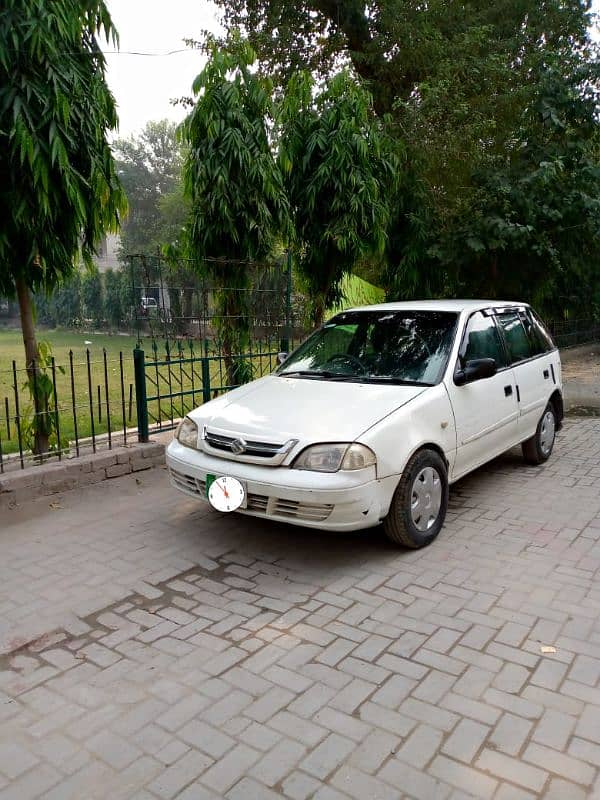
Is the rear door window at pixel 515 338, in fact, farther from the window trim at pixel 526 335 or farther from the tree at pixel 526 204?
the tree at pixel 526 204

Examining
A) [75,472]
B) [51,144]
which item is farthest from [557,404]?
[51,144]

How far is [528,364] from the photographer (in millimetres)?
6020

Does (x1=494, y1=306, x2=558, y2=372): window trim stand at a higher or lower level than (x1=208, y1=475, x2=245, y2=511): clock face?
higher

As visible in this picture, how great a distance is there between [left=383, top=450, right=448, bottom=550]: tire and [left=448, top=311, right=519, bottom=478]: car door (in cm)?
36

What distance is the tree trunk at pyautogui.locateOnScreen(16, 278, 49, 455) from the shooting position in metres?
5.62

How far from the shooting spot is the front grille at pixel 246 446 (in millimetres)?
4016

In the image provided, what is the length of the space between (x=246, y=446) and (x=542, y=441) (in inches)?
144

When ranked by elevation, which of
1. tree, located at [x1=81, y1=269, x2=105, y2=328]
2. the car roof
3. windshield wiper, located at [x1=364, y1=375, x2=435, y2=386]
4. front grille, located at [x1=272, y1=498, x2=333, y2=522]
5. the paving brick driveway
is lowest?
the paving brick driveway

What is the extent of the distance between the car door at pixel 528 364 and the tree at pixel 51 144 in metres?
3.73

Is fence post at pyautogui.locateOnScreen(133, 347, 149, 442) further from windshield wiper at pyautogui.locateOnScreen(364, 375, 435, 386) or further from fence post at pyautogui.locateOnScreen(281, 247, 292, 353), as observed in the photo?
windshield wiper at pyautogui.locateOnScreen(364, 375, 435, 386)

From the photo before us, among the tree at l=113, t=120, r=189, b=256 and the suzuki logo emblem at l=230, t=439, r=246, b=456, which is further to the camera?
the tree at l=113, t=120, r=189, b=256

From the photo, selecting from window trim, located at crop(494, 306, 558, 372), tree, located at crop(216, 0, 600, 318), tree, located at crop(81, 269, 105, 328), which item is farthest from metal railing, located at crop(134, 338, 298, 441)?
tree, located at crop(81, 269, 105, 328)

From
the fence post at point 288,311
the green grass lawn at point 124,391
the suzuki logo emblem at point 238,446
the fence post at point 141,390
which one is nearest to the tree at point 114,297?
the green grass lawn at point 124,391

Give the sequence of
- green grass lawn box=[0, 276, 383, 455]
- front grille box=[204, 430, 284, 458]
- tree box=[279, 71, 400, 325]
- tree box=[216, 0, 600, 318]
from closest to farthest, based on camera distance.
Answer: front grille box=[204, 430, 284, 458]
green grass lawn box=[0, 276, 383, 455]
tree box=[279, 71, 400, 325]
tree box=[216, 0, 600, 318]
